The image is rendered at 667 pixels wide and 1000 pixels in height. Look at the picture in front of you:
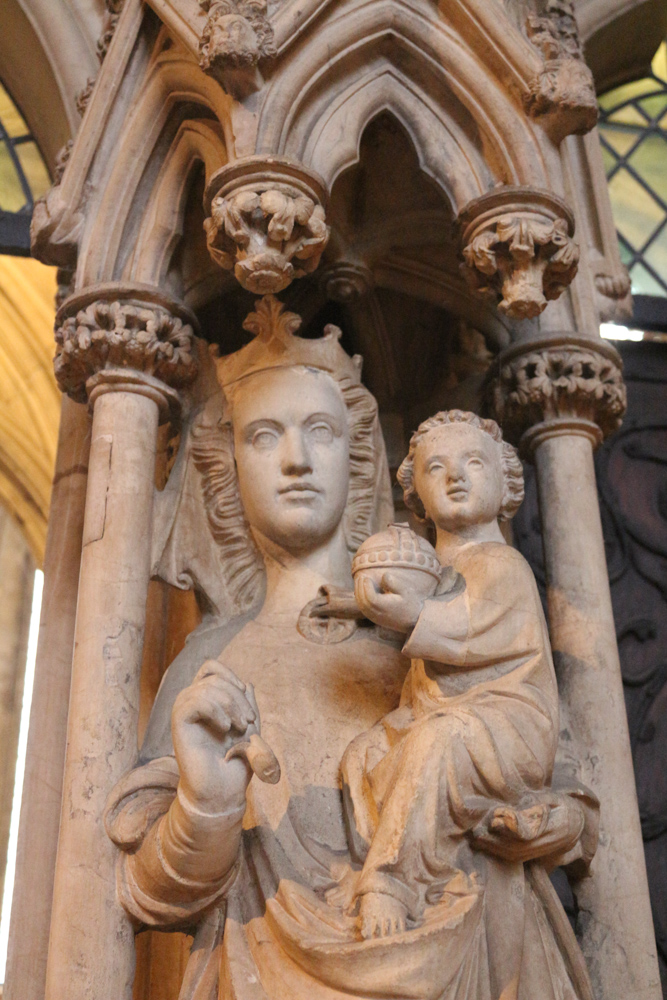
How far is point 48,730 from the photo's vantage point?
10.7 feet

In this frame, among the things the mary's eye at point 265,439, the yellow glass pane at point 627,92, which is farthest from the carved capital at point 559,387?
the yellow glass pane at point 627,92

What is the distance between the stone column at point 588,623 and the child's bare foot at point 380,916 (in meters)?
0.66

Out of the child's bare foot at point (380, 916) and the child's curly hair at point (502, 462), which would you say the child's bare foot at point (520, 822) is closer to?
the child's bare foot at point (380, 916)

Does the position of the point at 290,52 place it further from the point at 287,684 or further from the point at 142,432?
the point at 287,684

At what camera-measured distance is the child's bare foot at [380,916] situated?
210cm

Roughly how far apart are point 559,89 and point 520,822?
1.62 m

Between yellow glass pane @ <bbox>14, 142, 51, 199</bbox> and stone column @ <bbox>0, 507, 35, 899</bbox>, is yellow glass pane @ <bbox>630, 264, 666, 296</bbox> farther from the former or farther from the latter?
stone column @ <bbox>0, 507, 35, 899</bbox>

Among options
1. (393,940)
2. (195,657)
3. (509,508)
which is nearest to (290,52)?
(509,508)

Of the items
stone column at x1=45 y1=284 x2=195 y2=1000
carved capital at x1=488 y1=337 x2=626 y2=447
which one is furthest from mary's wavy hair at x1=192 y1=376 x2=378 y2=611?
carved capital at x1=488 y1=337 x2=626 y2=447

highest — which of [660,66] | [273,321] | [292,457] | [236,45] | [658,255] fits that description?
[660,66]

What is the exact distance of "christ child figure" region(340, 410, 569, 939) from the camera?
2219mm

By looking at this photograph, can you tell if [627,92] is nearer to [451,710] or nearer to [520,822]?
[451,710]

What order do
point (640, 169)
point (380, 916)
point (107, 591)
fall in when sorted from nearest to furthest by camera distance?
1. point (380, 916)
2. point (107, 591)
3. point (640, 169)

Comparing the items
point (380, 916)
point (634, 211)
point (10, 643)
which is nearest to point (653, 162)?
point (634, 211)
